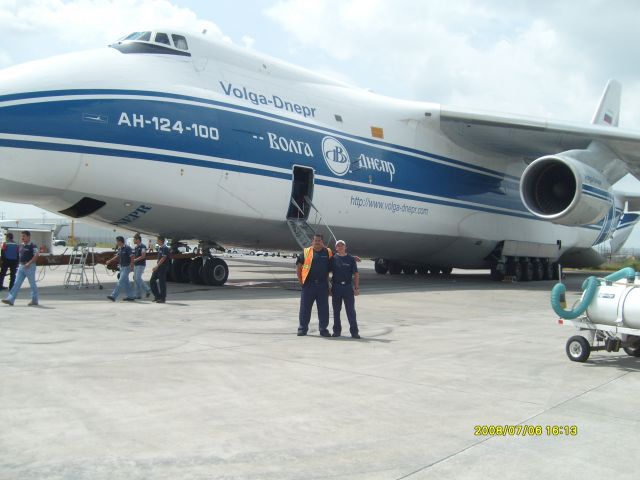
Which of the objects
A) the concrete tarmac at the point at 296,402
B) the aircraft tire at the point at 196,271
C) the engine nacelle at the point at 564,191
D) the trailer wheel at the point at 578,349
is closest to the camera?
the concrete tarmac at the point at 296,402

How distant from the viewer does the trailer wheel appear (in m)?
6.16

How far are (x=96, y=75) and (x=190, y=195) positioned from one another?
270 centimetres

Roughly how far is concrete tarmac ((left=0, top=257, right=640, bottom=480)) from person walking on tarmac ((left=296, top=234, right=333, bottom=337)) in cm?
43

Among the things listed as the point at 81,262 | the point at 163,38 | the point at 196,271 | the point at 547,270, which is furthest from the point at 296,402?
the point at 547,270

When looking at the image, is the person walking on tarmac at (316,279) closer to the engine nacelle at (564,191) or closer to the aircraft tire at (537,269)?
the engine nacelle at (564,191)

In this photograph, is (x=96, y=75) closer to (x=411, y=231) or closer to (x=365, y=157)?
(x=365, y=157)

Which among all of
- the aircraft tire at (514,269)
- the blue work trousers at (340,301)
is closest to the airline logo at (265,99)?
the blue work trousers at (340,301)

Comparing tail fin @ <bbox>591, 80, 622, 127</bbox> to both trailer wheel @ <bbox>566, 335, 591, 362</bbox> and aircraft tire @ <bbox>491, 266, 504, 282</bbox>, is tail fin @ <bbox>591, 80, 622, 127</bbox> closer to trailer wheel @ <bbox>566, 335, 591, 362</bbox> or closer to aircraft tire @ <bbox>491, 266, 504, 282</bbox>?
aircraft tire @ <bbox>491, 266, 504, 282</bbox>

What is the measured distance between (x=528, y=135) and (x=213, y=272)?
9852 mm

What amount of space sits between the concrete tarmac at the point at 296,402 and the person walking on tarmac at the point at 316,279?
1.42ft

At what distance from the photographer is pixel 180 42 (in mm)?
12898

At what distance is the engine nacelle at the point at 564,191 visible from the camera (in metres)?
15.1

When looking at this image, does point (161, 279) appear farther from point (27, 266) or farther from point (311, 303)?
point (311, 303)

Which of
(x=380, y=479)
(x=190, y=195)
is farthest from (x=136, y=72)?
(x=380, y=479)
